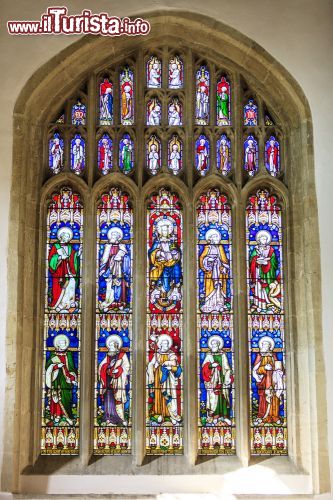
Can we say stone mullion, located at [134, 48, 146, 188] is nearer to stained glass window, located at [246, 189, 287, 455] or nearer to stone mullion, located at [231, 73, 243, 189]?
stone mullion, located at [231, 73, 243, 189]

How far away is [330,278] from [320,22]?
283cm

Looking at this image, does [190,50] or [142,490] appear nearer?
[142,490]

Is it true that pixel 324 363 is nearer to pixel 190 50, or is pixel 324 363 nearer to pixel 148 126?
pixel 148 126

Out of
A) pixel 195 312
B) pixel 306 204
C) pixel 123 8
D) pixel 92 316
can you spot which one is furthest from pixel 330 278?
pixel 123 8

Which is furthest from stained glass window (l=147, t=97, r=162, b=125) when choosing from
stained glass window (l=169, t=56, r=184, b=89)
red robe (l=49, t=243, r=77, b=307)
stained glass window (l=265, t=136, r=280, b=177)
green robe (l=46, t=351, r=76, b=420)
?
green robe (l=46, t=351, r=76, b=420)

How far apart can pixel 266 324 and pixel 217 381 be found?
81 cm

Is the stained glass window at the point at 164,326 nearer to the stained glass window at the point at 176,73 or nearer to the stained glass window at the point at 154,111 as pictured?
the stained glass window at the point at 154,111

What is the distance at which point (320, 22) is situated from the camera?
9.06 metres

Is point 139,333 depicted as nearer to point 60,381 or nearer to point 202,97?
point 60,381

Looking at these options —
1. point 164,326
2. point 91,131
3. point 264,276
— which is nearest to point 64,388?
point 164,326

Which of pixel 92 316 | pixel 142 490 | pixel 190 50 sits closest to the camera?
pixel 142 490

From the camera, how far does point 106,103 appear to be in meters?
9.40

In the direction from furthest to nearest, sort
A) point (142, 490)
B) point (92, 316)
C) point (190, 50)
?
point (190, 50) → point (92, 316) → point (142, 490)

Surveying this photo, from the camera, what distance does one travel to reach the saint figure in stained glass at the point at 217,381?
8688 mm
